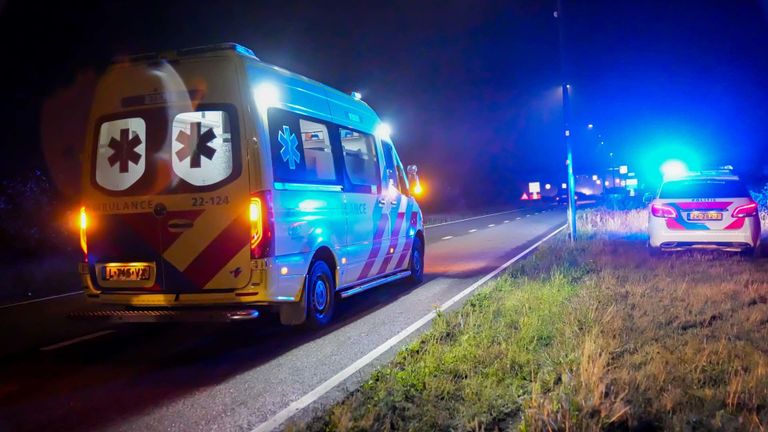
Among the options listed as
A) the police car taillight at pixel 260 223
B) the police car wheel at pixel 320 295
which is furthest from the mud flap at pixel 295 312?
the police car taillight at pixel 260 223

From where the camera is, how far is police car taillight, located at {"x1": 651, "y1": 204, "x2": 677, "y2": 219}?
1168 cm

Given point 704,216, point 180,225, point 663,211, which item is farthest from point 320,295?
point 704,216

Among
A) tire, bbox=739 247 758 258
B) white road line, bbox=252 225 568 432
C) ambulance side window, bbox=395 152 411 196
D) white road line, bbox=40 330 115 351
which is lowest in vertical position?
white road line, bbox=252 225 568 432

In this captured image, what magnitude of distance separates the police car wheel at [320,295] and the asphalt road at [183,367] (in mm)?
169

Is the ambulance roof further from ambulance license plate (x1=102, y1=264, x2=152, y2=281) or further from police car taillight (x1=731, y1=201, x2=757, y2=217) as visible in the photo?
police car taillight (x1=731, y1=201, x2=757, y2=217)

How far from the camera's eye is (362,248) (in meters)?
8.62

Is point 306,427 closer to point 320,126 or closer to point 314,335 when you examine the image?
point 314,335

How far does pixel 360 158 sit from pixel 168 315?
12.1 feet

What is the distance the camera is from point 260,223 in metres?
6.28

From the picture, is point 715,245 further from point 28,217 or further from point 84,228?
point 28,217

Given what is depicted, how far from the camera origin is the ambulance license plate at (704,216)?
37.3 feet

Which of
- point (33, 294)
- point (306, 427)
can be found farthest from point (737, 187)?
point (33, 294)

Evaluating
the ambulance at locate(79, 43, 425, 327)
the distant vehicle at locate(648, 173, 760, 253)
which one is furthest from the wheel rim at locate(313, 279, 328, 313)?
the distant vehicle at locate(648, 173, 760, 253)

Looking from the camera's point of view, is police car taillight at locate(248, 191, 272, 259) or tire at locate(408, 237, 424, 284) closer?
police car taillight at locate(248, 191, 272, 259)
